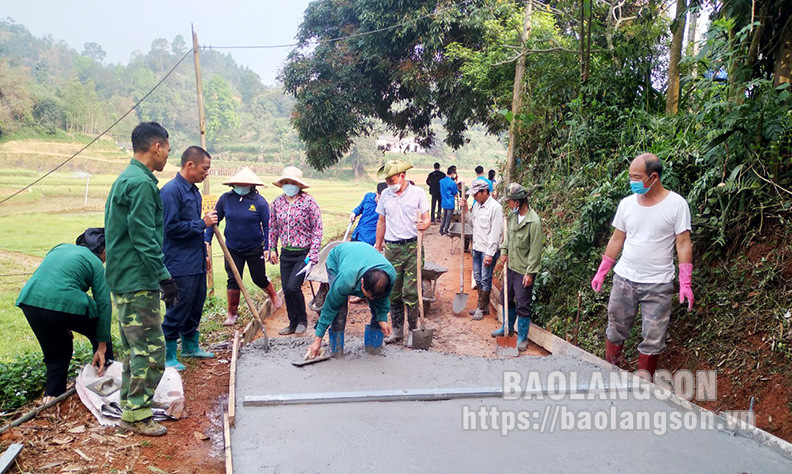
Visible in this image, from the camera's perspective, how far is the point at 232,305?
6.02 metres

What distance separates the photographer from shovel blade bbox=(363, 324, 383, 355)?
4.37 meters

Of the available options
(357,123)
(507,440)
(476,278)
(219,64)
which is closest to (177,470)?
(507,440)

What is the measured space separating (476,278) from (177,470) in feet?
14.5

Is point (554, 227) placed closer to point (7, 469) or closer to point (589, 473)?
point (589, 473)

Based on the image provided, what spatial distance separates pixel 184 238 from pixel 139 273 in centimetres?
106

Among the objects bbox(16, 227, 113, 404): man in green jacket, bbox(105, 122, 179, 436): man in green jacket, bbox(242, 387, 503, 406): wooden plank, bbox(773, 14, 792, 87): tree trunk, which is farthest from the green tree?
bbox(773, 14, 792, 87): tree trunk

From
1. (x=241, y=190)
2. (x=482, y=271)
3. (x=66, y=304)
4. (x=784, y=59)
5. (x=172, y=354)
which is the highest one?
(x=784, y=59)

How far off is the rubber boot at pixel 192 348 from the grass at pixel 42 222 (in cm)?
136

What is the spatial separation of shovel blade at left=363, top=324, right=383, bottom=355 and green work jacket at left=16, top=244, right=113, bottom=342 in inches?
78.4

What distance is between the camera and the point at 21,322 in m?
8.55

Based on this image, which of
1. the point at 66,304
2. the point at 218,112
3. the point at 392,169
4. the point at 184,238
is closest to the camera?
the point at 66,304

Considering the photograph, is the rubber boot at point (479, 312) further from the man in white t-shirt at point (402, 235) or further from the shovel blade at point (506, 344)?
the man in white t-shirt at point (402, 235)

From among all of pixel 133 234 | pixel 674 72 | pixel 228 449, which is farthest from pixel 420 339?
pixel 674 72

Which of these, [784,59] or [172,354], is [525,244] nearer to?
[784,59]
